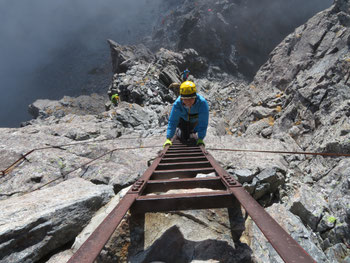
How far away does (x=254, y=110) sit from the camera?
15367mm

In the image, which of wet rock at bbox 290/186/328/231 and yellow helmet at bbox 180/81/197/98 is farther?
yellow helmet at bbox 180/81/197/98

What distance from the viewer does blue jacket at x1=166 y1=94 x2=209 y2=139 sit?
619cm

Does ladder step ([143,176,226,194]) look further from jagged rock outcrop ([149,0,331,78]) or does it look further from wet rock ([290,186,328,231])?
jagged rock outcrop ([149,0,331,78])

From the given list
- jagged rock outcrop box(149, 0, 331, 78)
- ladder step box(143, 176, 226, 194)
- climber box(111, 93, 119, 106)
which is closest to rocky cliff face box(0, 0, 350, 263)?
ladder step box(143, 176, 226, 194)

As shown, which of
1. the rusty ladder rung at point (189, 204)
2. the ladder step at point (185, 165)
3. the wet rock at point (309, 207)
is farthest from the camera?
the wet rock at point (309, 207)

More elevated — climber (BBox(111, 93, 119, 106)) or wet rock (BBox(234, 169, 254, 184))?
climber (BBox(111, 93, 119, 106))

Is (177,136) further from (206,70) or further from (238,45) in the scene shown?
(238,45)

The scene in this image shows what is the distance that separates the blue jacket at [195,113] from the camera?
6191 millimetres

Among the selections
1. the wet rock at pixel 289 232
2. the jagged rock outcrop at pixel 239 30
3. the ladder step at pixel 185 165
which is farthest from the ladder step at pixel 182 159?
the jagged rock outcrop at pixel 239 30

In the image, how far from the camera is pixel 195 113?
6.41m

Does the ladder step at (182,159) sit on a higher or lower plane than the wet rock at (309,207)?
higher

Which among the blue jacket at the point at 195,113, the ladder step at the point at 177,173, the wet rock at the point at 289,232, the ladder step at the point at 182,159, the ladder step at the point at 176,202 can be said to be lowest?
the wet rock at the point at 289,232

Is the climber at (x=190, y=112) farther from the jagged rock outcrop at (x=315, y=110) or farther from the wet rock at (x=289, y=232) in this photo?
the jagged rock outcrop at (x=315, y=110)

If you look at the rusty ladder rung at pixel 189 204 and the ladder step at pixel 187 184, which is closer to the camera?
the rusty ladder rung at pixel 189 204
